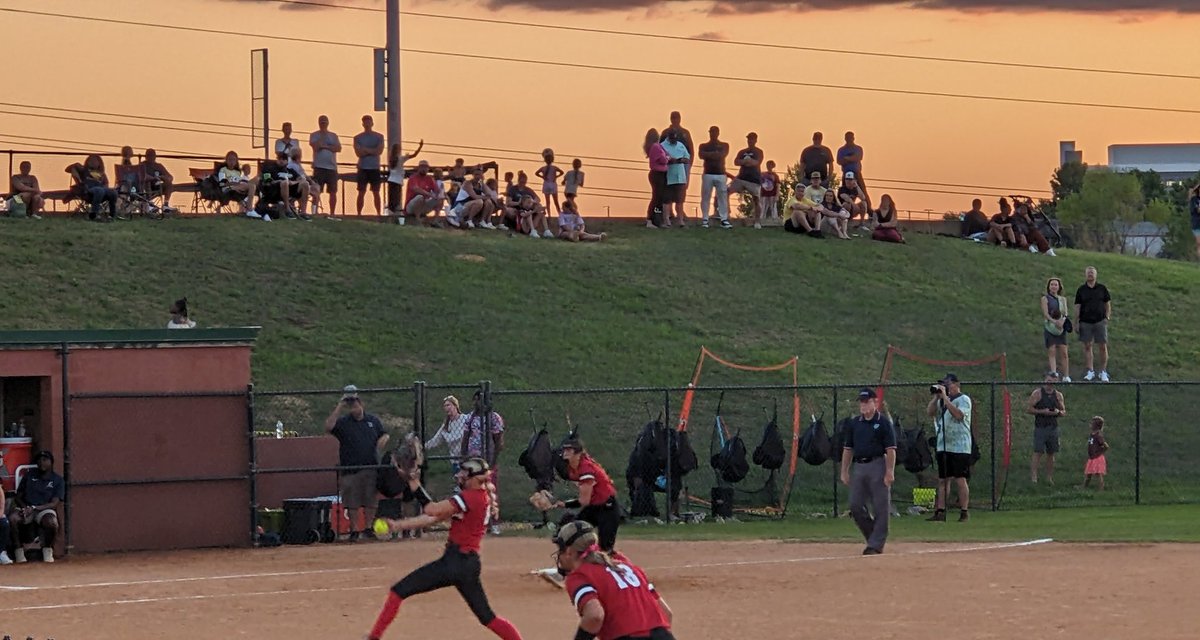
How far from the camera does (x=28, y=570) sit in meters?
19.2

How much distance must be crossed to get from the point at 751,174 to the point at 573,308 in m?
7.92

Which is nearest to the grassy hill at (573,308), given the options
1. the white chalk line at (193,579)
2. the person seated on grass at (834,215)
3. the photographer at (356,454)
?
the person seated on grass at (834,215)

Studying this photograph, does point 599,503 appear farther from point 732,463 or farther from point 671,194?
point 671,194

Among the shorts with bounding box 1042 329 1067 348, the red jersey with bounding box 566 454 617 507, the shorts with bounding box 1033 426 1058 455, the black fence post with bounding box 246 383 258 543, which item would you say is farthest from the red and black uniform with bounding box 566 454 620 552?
the shorts with bounding box 1042 329 1067 348

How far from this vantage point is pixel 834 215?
4128cm

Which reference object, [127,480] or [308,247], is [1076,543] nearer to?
[127,480]

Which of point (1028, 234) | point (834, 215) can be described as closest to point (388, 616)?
point (834, 215)

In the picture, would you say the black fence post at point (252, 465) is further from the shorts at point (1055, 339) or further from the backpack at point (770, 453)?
the shorts at point (1055, 339)

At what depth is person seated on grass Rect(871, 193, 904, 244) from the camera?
4203 cm

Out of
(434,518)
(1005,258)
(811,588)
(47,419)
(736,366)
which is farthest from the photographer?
(1005,258)

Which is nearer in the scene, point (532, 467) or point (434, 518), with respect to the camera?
point (434, 518)

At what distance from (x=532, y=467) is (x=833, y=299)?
1535 cm

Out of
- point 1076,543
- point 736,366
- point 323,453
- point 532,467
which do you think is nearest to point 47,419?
point 323,453

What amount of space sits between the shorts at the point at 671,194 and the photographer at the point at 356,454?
1822 centimetres
